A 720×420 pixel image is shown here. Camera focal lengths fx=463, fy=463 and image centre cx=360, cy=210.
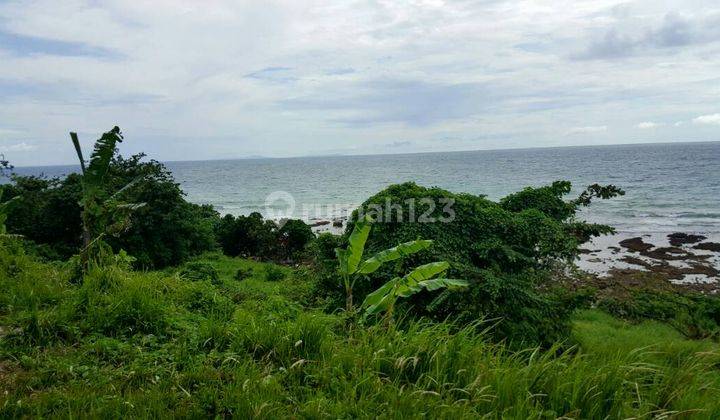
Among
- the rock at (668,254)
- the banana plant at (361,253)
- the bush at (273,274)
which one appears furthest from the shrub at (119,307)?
the rock at (668,254)

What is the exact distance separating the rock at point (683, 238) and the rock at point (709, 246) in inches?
29.6

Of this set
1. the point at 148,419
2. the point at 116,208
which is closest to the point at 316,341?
the point at 148,419

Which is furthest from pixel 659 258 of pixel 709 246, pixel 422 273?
pixel 422 273

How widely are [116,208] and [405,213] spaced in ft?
18.5

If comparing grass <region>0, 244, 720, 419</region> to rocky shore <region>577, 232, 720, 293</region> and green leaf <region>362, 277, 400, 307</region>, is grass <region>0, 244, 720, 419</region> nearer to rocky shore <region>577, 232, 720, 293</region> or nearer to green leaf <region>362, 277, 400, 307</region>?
green leaf <region>362, 277, 400, 307</region>

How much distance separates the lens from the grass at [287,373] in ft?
10.7

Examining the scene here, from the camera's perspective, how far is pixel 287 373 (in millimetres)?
3766

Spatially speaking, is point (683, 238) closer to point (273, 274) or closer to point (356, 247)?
point (273, 274)

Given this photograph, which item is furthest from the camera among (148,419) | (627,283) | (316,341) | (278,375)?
(627,283)

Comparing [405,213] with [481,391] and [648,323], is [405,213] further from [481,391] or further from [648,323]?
[648,323]

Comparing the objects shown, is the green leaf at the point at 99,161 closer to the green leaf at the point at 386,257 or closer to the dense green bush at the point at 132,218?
the green leaf at the point at 386,257

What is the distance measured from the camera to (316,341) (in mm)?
4238

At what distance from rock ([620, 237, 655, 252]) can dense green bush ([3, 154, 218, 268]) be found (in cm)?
2181

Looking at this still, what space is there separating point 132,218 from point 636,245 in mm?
24343
